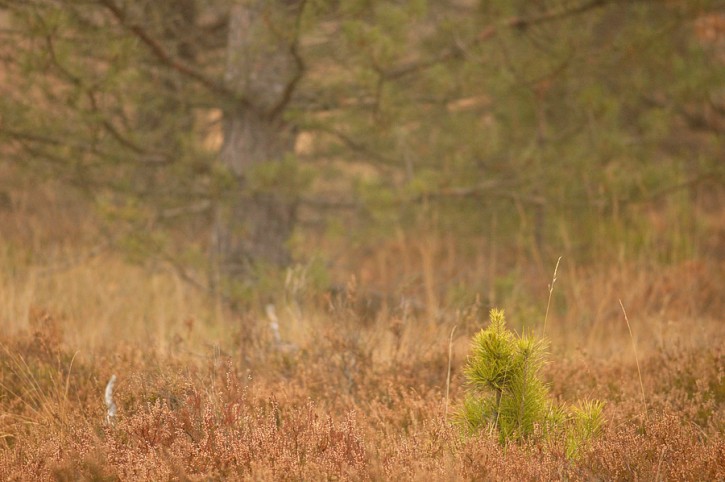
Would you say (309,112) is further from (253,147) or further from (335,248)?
(335,248)

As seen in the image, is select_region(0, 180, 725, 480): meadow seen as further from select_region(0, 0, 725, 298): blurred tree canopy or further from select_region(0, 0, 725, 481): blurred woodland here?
select_region(0, 0, 725, 298): blurred tree canopy

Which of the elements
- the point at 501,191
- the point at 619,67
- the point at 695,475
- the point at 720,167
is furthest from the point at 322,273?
the point at 619,67

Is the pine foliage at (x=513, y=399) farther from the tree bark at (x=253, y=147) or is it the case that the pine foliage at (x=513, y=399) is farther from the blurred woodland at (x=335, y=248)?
the tree bark at (x=253, y=147)

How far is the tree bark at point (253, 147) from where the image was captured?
6.16 m

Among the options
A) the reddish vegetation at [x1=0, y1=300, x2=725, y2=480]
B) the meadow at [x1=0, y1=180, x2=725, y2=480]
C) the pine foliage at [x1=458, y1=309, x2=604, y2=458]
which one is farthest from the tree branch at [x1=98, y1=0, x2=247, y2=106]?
the pine foliage at [x1=458, y1=309, x2=604, y2=458]

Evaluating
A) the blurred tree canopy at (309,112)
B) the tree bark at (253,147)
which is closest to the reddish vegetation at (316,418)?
the blurred tree canopy at (309,112)

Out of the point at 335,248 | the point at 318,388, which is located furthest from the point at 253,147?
the point at 318,388

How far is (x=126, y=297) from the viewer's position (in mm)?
6367

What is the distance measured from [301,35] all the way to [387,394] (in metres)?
2.79

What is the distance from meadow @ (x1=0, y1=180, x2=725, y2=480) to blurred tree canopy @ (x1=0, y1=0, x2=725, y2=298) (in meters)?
0.77

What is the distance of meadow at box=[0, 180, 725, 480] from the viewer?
2.74 metres

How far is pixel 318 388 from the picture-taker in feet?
12.3

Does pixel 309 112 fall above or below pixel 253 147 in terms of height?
above

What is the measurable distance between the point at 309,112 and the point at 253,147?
58cm
